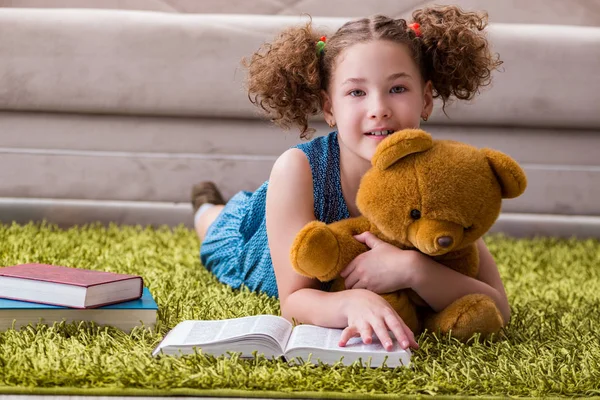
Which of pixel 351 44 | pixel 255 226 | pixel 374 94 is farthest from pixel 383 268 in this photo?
pixel 255 226

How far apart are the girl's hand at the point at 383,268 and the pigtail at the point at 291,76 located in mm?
366

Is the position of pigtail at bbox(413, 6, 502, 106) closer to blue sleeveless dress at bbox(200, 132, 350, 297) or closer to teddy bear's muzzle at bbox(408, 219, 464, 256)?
blue sleeveless dress at bbox(200, 132, 350, 297)

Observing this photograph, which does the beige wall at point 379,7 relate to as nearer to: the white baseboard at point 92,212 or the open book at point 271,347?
the white baseboard at point 92,212

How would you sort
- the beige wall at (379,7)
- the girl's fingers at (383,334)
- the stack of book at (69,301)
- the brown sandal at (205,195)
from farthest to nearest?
the beige wall at (379,7), the brown sandal at (205,195), the stack of book at (69,301), the girl's fingers at (383,334)

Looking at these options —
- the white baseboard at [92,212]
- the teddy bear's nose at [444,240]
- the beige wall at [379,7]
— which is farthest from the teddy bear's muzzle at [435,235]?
the beige wall at [379,7]

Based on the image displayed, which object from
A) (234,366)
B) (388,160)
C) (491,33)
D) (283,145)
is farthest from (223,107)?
(234,366)

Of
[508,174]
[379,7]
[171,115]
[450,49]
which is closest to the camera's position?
[508,174]

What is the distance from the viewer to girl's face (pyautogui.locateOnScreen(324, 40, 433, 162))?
1.20 metres

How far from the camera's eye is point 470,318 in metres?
1.08

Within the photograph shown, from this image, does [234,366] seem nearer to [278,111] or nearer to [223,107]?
[278,111]

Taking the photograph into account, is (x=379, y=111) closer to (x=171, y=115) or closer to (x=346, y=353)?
(x=346, y=353)

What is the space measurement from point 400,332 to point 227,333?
22 centimetres

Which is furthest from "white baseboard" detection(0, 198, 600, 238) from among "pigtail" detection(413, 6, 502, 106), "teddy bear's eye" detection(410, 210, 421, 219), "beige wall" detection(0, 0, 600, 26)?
"teddy bear's eye" detection(410, 210, 421, 219)

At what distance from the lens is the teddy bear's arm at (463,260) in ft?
3.77
